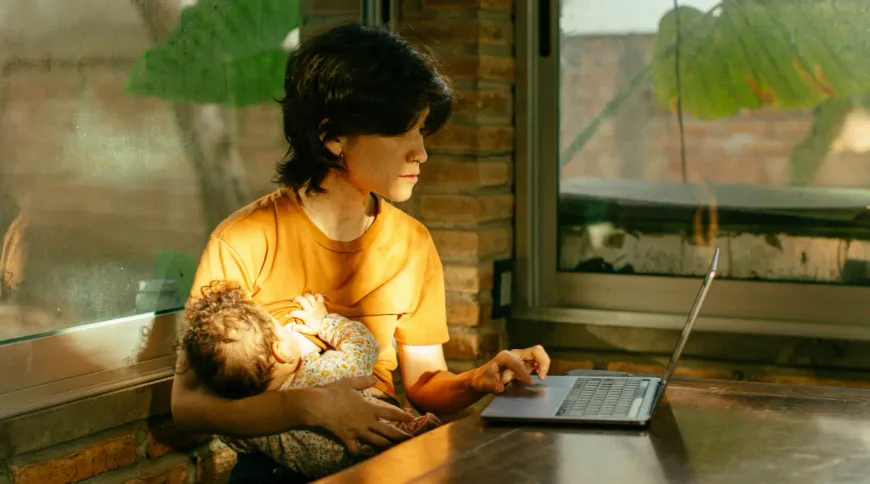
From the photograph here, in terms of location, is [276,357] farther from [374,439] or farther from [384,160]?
[384,160]

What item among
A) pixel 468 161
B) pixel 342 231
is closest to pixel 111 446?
pixel 342 231

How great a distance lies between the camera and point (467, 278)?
2.84 m

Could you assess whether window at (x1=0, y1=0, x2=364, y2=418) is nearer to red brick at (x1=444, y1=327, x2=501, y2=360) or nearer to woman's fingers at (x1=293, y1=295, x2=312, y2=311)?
woman's fingers at (x1=293, y1=295, x2=312, y2=311)

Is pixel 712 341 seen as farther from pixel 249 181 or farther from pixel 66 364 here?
pixel 66 364

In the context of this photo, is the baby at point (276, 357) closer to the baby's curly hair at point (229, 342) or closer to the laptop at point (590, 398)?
the baby's curly hair at point (229, 342)

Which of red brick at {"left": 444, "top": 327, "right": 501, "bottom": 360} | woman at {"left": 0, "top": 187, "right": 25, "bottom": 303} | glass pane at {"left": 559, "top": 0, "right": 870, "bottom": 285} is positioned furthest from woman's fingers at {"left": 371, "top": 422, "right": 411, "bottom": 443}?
glass pane at {"left": 559, "top": 0, "right": 870, "bottom": 285}

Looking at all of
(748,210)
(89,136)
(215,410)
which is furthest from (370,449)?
(748,210)

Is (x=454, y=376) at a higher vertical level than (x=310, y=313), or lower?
lower

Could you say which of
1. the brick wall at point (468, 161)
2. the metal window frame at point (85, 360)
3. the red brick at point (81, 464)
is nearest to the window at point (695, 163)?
the brick wall at point (468, 161)

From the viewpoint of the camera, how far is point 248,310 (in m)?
1.79

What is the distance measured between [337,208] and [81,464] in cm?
67

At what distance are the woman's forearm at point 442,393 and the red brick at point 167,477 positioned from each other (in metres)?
0.49

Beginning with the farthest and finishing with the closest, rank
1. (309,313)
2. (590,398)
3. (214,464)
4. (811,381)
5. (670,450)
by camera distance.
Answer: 1. (811,381)
2. (214,464)
3. (309,313)
4. (590,398)
5. (670,450)

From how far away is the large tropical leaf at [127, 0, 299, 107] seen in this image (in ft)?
7.17
